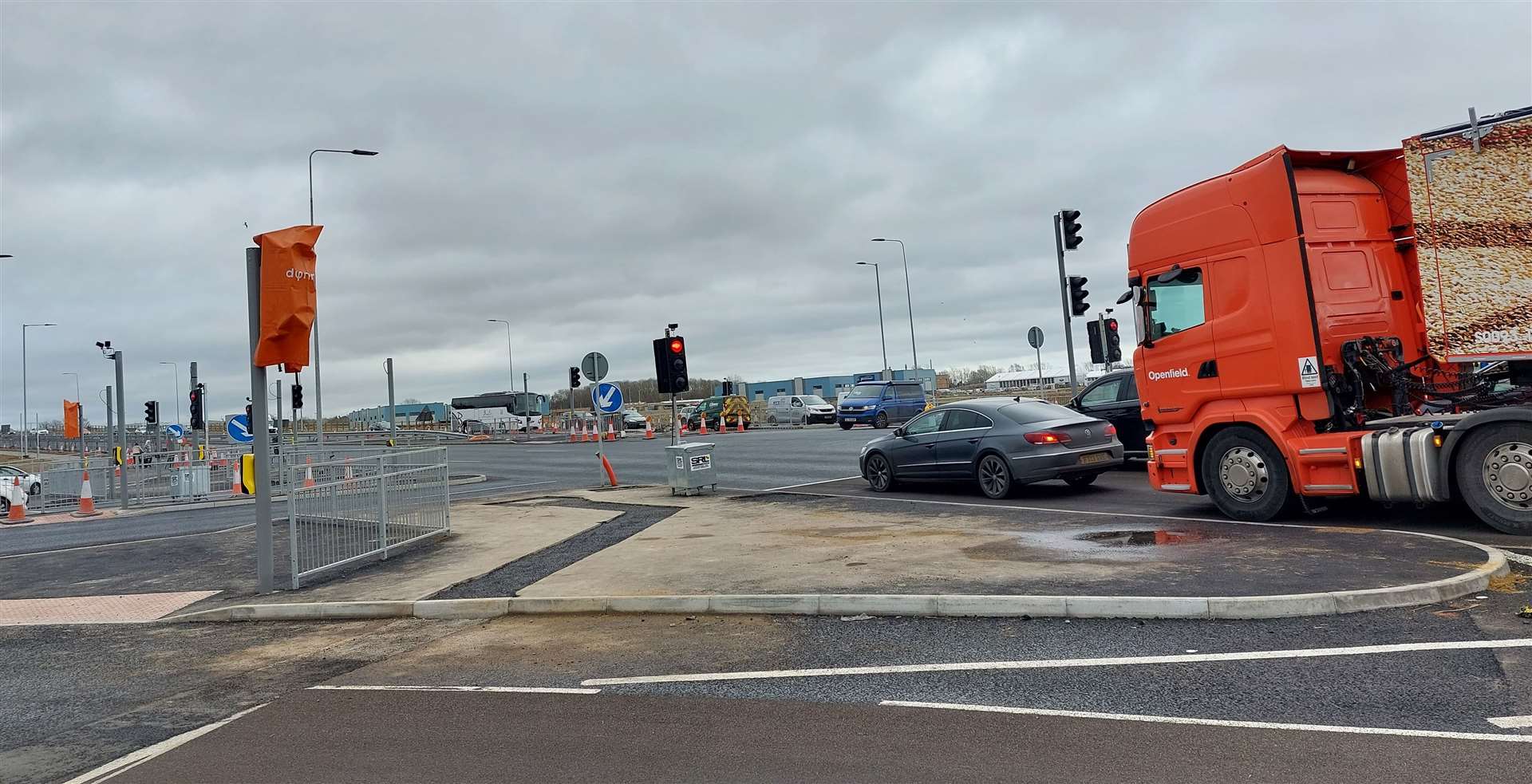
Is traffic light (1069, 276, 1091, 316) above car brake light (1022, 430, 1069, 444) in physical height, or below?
above

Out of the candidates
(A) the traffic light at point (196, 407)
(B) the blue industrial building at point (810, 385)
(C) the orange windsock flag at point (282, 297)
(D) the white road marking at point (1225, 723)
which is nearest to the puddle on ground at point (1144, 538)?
(D) the white road marking at point (1225, 723)

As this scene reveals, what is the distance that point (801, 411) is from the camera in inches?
1890

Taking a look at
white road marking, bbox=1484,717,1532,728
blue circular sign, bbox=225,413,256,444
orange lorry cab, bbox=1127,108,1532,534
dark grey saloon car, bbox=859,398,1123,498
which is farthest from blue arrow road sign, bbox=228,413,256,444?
white road marking, bbox=1484,717,1532,728

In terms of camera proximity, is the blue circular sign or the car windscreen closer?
the car windscreen

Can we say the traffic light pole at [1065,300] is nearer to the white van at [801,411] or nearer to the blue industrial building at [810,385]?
the white van at [801,411]

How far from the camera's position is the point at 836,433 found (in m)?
34.4

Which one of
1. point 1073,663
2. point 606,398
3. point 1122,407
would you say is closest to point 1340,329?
point 1073,663

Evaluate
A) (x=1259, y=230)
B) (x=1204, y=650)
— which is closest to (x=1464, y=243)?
(x=1259, y=230)

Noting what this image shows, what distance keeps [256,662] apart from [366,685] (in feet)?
4.94

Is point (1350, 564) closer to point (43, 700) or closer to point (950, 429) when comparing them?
point (950, 429)

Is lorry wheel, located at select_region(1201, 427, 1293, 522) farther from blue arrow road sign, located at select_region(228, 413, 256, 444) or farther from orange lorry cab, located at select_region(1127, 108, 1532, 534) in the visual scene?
blue arrow road sign, located at select_region(228, 413, 256, 444)

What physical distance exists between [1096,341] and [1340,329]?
4675 mm

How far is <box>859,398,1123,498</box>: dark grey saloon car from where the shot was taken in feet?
43.8

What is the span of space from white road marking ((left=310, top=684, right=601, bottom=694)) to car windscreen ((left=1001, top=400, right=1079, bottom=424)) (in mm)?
9541
